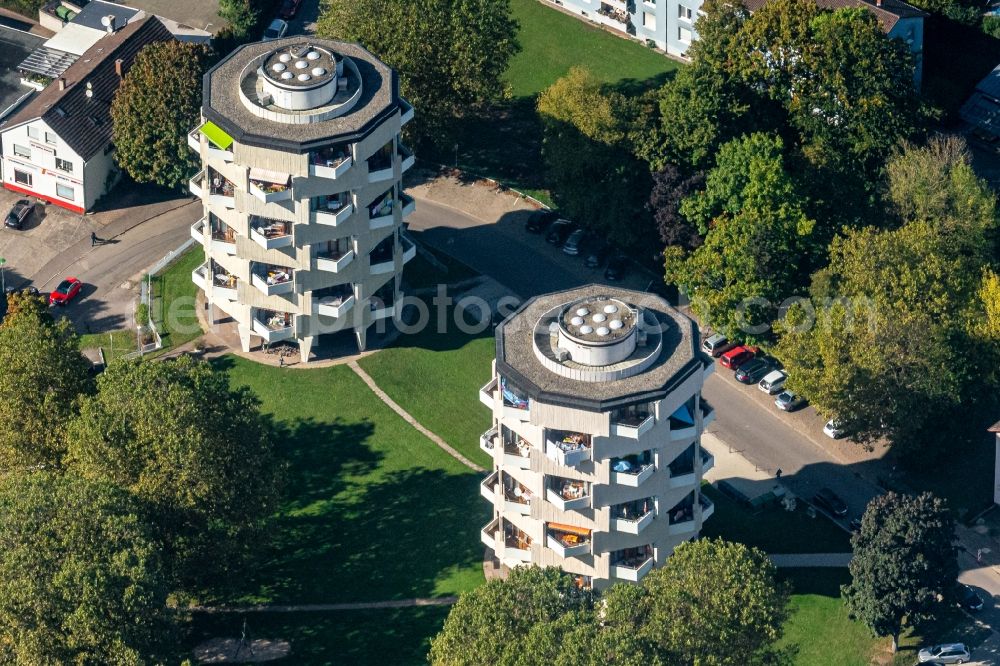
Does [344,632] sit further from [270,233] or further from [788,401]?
[788,401]

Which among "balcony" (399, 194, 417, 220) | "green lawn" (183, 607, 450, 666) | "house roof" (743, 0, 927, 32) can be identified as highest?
"house roof" (743, 0, 927, 32)

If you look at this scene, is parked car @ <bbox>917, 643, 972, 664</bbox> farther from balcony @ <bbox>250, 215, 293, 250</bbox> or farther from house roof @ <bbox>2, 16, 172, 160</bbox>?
house roof @ <bbox>2, 16, 172, 160</bbox>

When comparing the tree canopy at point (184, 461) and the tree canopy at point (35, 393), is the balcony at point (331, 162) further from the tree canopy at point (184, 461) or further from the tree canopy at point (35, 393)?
the tree canopy at point (35, 393)

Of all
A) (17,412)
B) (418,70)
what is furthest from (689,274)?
(17,412)

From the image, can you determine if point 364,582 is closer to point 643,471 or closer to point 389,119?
point 643,471

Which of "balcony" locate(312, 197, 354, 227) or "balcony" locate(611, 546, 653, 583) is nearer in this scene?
"balcony" locate(611, 546, 653, 583)

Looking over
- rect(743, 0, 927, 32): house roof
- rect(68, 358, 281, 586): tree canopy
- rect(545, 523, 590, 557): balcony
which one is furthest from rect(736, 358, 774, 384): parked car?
rect(68, 358, 281, 586): tree canopy
